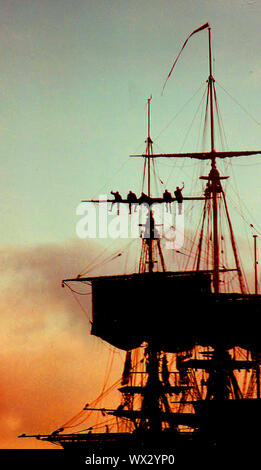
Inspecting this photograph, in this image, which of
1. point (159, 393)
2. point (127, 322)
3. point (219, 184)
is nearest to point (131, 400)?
point (159, 393)

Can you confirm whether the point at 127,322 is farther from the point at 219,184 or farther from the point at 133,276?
the point at 219,184

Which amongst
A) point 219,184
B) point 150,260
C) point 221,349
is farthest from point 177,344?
point 219,184

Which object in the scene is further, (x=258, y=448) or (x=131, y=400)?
(x=131, y=400)

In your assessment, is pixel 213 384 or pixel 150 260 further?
pixel 150 260

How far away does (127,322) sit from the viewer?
5912cm

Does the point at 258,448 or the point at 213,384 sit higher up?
the point at 213,384

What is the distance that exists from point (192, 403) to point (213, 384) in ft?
8.73
